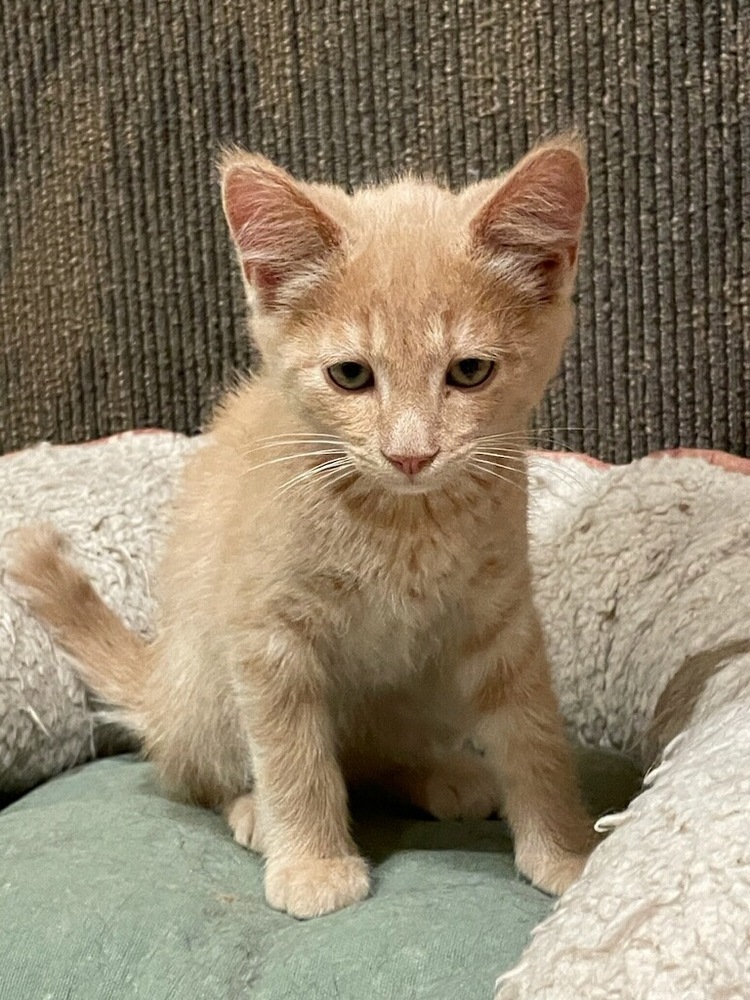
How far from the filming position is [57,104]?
1.66m

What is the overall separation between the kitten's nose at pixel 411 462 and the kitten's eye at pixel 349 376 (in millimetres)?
70

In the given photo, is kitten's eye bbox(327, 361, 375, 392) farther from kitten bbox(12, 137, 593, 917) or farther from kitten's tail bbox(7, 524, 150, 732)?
kitten's tail bbox(7, 524, 150, 732)

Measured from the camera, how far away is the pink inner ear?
0.83 metres

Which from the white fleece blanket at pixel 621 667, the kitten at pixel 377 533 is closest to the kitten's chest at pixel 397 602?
the kitten at pixel 377 533

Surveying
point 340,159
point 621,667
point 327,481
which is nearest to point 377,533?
point 327,481

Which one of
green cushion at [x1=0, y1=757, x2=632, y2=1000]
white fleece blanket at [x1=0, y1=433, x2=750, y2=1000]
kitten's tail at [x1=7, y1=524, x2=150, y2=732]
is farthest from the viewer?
kitten's tail at [x1=7, y1=524, x2=150, y2=732]

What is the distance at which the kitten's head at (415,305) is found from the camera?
2.67ft

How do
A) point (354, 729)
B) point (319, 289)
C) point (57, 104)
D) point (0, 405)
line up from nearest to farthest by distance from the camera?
point (319, 289)
point (354, 729)
point (57, 104)
point (0, 405)

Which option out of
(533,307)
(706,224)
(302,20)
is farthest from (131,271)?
(533,307)

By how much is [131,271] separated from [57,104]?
27 centimetres

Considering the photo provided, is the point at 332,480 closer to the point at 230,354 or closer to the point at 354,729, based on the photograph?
the point at 354,729

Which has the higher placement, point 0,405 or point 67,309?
point 67,309

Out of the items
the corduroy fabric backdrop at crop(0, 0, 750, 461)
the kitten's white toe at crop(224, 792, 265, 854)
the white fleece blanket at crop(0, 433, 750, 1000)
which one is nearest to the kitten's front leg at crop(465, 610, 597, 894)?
the white fleece blanket at crop(0, 433, 750, 1000)

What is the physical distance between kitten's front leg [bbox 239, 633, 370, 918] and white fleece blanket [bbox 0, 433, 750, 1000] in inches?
11.0
